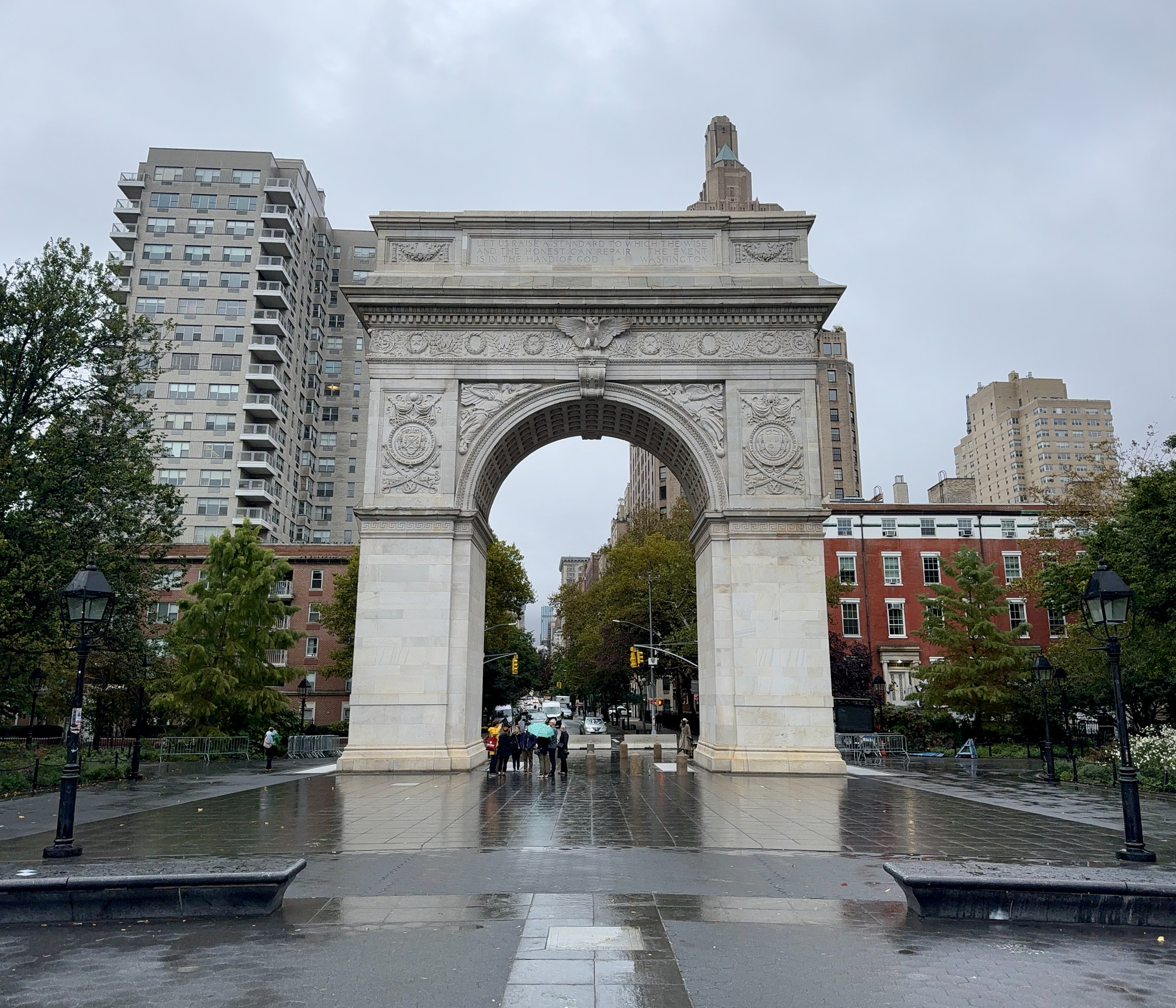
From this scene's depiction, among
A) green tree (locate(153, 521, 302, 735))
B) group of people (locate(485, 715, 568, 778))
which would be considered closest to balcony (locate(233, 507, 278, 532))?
green tree (locate(153, 521, 302, 735))

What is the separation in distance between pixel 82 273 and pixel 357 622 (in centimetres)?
1305

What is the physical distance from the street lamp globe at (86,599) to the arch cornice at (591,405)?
45.7ft

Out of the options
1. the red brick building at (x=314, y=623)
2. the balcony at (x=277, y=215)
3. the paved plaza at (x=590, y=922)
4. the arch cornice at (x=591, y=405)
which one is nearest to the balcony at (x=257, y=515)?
Answer: the red brick building at (x=314, y=623)

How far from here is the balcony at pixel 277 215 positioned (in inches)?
2628

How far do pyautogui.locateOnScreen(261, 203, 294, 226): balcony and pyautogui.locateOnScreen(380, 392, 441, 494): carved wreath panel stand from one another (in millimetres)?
48137

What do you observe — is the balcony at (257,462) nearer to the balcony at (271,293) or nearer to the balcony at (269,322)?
the balcony at (269,322)

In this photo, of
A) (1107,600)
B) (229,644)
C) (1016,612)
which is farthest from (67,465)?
(1016,612)

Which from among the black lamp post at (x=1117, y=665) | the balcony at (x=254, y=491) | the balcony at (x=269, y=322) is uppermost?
the balcony at (x=269, y=322)

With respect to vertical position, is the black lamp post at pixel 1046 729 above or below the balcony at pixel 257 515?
below

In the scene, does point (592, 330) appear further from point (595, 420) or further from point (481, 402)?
point (481, 402)

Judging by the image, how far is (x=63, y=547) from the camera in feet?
74.8

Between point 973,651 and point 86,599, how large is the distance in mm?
39433

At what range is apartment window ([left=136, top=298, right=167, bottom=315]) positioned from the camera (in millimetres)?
64312

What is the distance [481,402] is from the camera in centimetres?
2666
